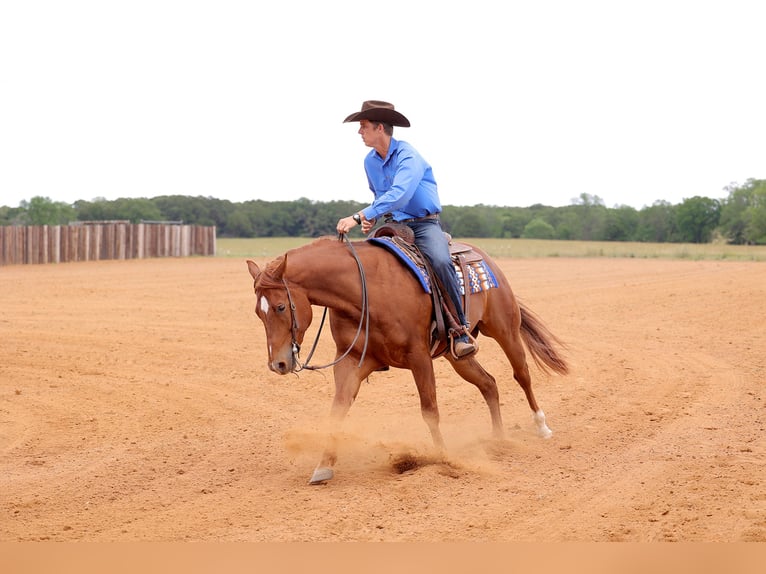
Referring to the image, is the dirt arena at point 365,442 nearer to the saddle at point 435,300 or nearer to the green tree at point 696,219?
the saddle at point 435,300

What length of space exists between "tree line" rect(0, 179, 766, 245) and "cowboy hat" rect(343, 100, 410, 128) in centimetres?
4677

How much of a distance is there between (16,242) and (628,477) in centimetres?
3040

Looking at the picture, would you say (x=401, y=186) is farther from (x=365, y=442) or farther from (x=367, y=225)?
(x=365, y=442)

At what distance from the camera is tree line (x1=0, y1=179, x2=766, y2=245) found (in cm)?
5557

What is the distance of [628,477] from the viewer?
6.32 metres

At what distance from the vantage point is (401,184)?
23.0 feet

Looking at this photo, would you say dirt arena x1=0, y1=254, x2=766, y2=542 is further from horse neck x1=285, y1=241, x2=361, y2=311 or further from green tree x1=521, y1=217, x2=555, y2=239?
green tree x1=521, y1=217, x2=555, y2=239

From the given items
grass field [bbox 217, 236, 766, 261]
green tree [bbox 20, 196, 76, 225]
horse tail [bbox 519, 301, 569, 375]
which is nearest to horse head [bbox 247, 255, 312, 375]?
horse tail [bbox 519, 301, 569, 375]

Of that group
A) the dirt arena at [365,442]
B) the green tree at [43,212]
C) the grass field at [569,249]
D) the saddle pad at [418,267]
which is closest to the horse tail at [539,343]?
the dirt arena at [365,442]

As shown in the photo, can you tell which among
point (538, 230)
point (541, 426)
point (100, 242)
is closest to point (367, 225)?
point (541, 426)

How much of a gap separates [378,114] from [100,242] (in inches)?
1285

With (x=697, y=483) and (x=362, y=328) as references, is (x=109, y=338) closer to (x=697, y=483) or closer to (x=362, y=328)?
(x=362, y=328)

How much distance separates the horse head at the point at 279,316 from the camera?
6309 mm

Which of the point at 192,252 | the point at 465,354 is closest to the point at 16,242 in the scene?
the point at 192,252
